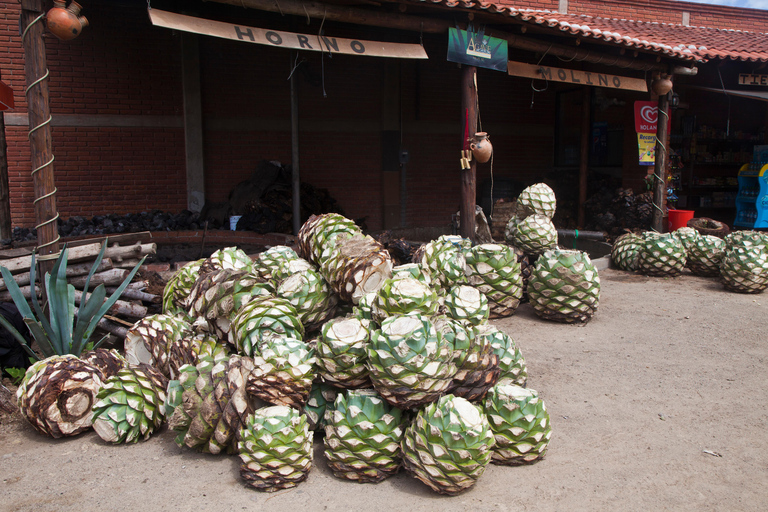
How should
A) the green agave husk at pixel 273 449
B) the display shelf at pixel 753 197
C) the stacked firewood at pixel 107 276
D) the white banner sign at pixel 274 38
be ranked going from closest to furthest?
1. the green agave husk at pixel 273 449
2. the stacked firewood at pixel 107 276
3. the white banner sign at pixel 274 38
4. the display shelf at pixel 753 197

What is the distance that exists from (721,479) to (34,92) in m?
5.19

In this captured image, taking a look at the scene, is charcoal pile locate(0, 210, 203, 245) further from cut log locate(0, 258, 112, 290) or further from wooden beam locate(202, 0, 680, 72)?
wooden beam locate(202, 0, 680, 72)

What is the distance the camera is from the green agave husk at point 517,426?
8.84 feet

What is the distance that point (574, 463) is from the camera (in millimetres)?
2779

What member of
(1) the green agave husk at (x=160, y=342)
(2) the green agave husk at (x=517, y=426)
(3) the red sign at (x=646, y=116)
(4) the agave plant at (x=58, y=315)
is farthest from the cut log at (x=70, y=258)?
(3) the red sign at (x=646, y=116)

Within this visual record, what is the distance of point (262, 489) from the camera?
256cm

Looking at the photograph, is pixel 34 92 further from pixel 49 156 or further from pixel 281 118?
pixel 281 118

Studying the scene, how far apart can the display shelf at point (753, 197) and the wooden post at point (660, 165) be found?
126 inches

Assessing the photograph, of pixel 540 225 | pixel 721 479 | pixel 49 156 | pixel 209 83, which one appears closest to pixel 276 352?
pixel 721 479

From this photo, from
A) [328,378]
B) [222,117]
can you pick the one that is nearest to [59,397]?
[328,378]

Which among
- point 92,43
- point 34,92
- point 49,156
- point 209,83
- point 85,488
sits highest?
point 92,43

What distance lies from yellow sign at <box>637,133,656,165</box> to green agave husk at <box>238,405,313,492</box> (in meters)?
9.26

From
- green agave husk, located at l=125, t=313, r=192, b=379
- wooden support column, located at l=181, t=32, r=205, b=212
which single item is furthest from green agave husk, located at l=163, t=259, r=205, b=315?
wooden support column, located at l=181, t=32, r=205, b=212

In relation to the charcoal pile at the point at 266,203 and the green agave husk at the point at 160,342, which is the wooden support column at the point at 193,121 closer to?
the charcoal pile at the point at 266,203
